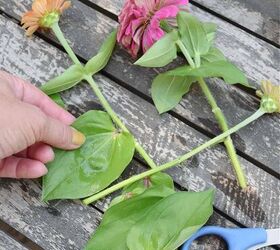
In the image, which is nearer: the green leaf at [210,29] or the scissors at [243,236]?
the scissors at [243,236]

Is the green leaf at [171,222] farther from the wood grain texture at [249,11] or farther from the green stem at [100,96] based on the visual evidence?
the wood grain texture at [249,11]

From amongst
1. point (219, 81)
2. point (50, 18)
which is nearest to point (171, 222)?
point (219, 81)

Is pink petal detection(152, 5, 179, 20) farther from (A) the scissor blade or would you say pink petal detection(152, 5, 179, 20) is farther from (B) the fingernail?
(A) the scissor blade

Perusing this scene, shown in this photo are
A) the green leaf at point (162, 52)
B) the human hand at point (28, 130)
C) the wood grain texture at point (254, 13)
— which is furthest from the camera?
the wood grain texture at point (254, 13)

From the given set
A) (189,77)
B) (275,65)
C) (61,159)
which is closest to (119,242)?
(61,159)

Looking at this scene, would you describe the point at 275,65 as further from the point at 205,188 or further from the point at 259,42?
the point at 205,188

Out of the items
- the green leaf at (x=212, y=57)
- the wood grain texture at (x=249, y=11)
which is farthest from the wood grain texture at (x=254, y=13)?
the green leaf at (x=212, y=57)

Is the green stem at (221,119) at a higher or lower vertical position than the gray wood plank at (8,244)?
higher

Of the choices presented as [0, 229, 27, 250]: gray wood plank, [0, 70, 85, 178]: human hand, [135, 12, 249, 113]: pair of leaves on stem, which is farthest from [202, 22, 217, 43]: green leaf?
[0, 229, 27, 250]: gray wood plank
